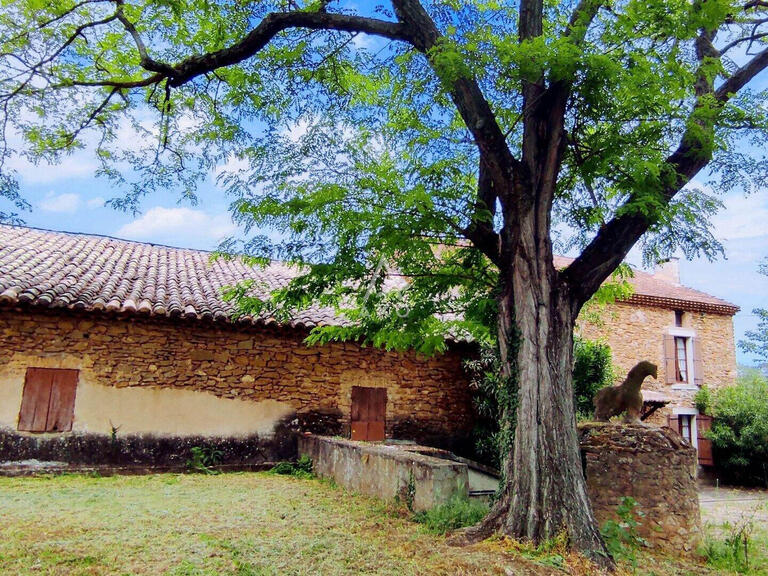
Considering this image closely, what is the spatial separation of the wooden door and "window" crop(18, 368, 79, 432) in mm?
4930

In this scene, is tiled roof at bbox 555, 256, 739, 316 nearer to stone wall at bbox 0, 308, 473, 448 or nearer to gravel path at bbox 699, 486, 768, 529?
gravel path at bbox 699, 486, 768, 529

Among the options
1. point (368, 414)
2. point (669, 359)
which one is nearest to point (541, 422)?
point (368, 414)

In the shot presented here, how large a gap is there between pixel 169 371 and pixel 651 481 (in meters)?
7.62

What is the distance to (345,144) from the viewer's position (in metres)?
6.91

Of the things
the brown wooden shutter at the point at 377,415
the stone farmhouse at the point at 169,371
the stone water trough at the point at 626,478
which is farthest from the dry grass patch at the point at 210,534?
the brown wooden shutter at the point at 377,415

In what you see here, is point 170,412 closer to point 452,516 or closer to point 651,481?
point 452,516

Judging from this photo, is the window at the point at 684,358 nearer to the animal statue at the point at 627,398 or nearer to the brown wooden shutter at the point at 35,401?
the animal statue at the point at 627,398

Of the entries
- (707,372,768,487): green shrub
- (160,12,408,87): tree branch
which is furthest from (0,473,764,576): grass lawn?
(707,372,768,487): green shrub

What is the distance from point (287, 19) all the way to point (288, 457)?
24.1ft

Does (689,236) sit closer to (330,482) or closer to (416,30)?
(416,30)

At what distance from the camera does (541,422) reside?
5098 mm

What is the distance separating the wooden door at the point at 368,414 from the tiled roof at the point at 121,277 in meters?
1.60

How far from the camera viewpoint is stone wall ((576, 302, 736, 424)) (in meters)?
16.2

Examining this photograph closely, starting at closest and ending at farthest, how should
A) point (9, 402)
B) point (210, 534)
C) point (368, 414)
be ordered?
1. point (210, 534)
2. point (9, 402)
3. point (368, 414)
